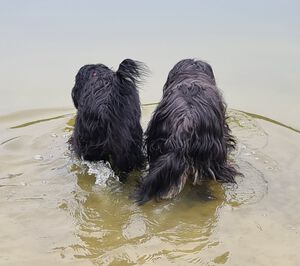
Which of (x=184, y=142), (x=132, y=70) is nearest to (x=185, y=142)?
(x=184, y=142)

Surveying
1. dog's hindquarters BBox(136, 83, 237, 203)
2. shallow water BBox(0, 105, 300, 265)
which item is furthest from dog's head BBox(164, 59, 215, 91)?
shallow water BBox(0, 105, 300, 265)

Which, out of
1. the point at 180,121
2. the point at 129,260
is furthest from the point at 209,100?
the point at 129,260

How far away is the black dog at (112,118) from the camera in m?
4.70

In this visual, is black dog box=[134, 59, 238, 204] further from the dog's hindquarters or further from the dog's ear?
the dog's ear

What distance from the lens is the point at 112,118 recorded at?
4676 millimetres

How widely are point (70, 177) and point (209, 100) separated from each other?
157 centimetres

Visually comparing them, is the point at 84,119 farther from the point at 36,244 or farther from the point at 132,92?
the point at 36,244

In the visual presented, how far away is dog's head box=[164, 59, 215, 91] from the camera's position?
201 inches

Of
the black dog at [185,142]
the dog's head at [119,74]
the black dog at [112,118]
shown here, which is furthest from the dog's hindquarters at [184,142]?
the dog's head at [119,74]

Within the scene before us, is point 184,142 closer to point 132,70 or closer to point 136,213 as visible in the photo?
point 136,213

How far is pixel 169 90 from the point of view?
485 cm

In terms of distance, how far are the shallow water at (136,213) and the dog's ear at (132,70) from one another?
857mm

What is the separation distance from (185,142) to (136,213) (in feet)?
2.49

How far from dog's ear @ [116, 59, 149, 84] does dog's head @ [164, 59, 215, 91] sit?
470 mm
